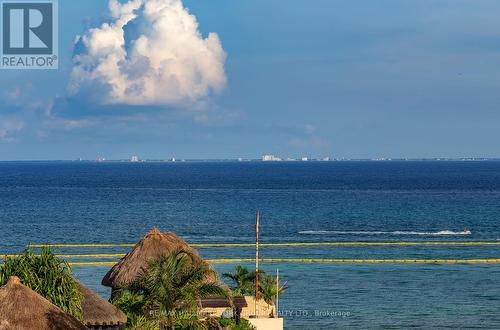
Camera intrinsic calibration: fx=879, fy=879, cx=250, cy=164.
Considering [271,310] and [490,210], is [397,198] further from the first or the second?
[271,310]

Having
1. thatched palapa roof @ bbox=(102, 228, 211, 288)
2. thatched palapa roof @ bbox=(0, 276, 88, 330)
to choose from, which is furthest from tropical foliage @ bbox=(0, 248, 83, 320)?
thatched palapa roof @ bbox=(102, 228, 211, 288)

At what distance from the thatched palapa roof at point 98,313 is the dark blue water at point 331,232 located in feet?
47.6

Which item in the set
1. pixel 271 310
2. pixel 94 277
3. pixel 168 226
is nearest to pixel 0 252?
pixel 94 277

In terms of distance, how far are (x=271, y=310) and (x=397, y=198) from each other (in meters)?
123

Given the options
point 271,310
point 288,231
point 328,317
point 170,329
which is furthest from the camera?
point 288,231

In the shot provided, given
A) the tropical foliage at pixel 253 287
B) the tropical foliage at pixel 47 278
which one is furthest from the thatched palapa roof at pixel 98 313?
the tropical foliage at pixel 253 287

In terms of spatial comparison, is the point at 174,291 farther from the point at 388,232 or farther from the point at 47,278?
the point at 388,232

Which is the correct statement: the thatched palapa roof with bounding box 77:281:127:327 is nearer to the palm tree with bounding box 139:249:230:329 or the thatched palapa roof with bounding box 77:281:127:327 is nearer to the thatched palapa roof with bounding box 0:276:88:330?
the palm tree with bounding box 139:249:230:329

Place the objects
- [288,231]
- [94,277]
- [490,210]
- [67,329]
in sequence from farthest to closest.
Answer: [490,210] < [288,231] < [94,277] < [67,329]

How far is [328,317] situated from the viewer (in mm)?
44125

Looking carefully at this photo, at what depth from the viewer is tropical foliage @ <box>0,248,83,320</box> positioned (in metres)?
27.1

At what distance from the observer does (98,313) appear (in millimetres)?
28719

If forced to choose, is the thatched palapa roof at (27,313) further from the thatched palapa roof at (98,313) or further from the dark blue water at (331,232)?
the dark blue water at (331,232)

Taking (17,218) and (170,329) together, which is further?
(17,218)
